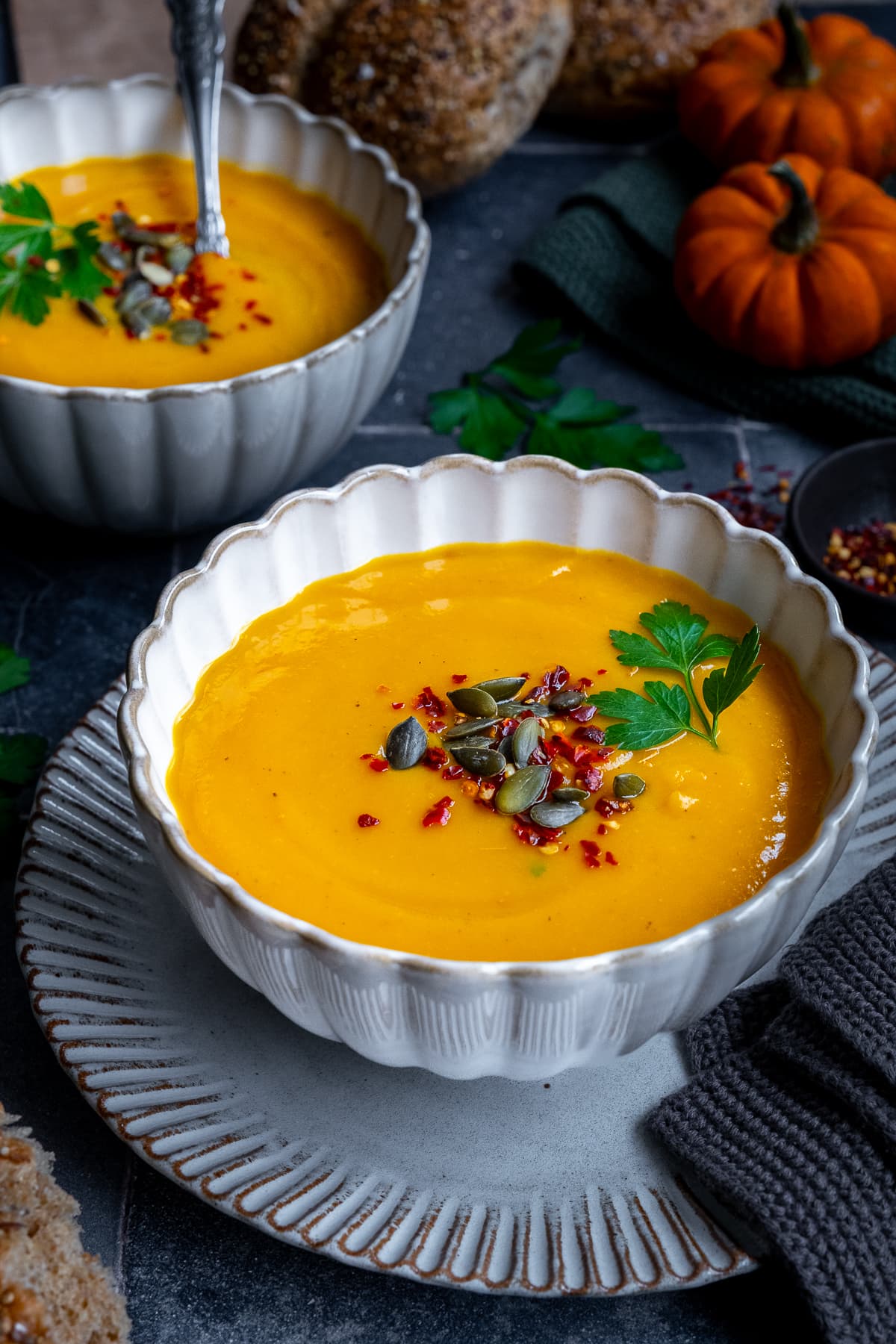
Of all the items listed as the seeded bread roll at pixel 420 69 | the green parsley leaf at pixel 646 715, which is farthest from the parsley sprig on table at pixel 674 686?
the seeded bread roll at pixel 420 69

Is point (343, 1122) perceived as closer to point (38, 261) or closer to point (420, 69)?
point (38, 261)

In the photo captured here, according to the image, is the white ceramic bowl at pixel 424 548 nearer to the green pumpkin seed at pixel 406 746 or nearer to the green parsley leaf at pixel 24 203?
the green pumpkin seed at pixel 406 746

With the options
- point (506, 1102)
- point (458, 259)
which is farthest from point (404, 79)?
point (506, 1102)

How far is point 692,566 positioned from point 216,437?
0.75 meters

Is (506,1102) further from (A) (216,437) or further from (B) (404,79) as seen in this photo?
(B) (404,79)

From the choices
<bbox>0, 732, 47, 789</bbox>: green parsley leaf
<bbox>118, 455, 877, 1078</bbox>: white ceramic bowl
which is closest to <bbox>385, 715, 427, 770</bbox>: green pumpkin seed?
<bbox>118, 455, 877, 1078</bbox>: white ceramic bowl

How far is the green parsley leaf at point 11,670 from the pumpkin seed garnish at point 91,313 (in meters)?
0.55

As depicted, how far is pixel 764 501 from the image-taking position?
8.77 ft

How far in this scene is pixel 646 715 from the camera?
1714 mm

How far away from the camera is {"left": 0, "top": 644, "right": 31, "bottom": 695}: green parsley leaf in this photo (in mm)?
2254

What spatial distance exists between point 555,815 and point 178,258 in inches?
53.7

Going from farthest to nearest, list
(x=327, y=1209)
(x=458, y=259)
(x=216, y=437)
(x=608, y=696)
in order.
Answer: (x=458, y=259) < (x=216, y=437) < (x=608, y=696) < (x=327, y=1209)

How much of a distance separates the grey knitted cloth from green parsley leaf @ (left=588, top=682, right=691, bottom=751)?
284 millimetres

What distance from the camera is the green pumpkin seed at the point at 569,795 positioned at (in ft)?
5.41
